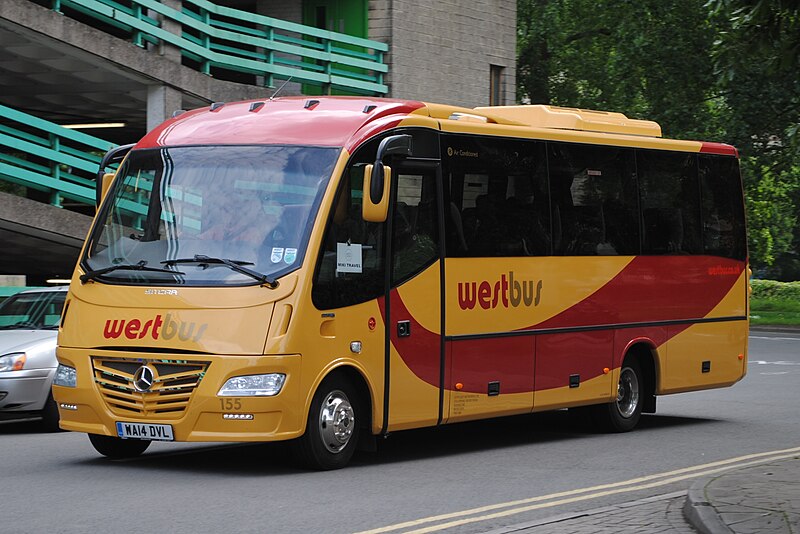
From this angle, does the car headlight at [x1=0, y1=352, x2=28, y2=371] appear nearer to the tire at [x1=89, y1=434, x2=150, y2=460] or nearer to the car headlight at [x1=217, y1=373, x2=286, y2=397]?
the tire at [x1=89, y1=434, x2=150, y2=460]

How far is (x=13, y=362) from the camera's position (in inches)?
544

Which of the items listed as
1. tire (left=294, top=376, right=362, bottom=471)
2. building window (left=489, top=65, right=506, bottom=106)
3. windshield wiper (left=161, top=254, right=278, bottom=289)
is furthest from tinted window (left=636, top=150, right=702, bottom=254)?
building window (left=489, top=65, right=506, bottom=106)

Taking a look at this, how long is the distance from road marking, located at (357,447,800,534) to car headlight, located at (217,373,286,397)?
6.57 ft

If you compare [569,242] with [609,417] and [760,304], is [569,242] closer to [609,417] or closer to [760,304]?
[609,417]

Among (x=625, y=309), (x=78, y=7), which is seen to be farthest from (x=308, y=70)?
(x=625, y=309)

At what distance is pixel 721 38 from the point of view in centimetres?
1143

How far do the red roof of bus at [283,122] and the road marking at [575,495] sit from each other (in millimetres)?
3335

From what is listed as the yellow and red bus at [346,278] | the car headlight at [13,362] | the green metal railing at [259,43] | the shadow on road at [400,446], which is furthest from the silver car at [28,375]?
the green metal railing at [259,43]

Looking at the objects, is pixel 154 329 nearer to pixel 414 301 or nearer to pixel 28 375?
pixel 414 301

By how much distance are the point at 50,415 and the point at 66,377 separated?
3141 mm

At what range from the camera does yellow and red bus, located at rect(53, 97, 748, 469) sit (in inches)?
423

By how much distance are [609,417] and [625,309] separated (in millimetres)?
1138

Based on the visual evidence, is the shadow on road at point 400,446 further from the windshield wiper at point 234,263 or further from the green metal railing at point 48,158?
the green metal railing at point 48,158

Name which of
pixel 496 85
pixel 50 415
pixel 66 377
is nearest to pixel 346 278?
pixel 66 377
